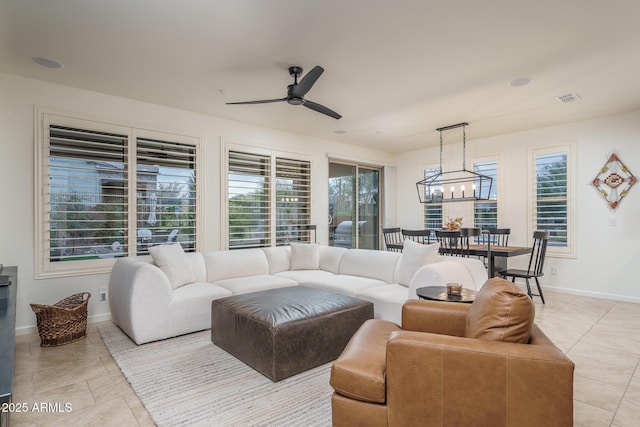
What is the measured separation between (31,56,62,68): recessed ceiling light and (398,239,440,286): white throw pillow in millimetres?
3941

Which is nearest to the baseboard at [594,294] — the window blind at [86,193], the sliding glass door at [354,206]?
the sliding glass door at [354,206]

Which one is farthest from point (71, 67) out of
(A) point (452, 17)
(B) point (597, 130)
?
(B) point (597, 130)

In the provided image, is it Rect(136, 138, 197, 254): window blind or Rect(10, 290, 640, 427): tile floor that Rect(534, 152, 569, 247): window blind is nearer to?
Rect(10, 290, 640, 427): tile floor

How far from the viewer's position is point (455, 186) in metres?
6.43

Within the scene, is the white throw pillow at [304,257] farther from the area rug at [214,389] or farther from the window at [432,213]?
the window at [432,213]

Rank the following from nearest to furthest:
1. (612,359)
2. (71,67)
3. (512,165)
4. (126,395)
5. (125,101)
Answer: (126,395), (612,359), (71,67), (125,101), (512,165)

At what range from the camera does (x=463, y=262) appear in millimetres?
A: 3496

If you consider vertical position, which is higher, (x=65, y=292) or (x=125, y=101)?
(x=125, y=101)

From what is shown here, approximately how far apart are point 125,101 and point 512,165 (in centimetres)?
594

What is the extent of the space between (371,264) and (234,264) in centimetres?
174

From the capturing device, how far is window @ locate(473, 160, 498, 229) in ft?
19.4

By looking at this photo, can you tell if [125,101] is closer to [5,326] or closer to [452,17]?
[5,326]

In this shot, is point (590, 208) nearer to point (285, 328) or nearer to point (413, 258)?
point (413, 258)

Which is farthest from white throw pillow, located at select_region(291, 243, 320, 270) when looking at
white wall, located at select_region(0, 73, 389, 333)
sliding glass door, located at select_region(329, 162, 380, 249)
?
sliding glass door, located at select_region(329, 162, 380, 249)
